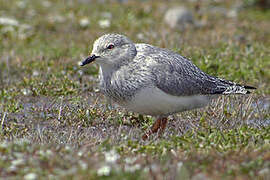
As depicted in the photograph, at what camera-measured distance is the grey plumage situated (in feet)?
22.0

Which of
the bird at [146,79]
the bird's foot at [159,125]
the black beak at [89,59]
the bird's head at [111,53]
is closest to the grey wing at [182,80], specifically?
the bird at [146,79]

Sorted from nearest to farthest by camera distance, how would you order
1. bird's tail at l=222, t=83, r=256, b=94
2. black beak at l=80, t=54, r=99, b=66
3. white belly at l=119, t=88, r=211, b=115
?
white belly at l=119, t=88, r=211, b=115 < black beak at l=80, t=54, r=99, b=66 < bird's tail at l=222, t=83, r=256, b=94

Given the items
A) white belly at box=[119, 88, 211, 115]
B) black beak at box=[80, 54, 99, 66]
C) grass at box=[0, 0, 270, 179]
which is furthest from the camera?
black beak at box=[80, 54, 99, 66]

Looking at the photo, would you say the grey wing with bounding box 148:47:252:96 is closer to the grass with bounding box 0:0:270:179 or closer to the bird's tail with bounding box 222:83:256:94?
the bird's tail with bounding box 222:83:256:94

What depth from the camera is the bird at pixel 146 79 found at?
665 cm

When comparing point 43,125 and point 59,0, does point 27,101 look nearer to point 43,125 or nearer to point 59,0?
point 43,125

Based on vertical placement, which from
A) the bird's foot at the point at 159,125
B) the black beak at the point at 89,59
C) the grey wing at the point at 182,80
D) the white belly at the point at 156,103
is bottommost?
the bird's foot at the point at 159,125

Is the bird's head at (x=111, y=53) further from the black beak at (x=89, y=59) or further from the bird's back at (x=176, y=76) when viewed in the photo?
the bird's back at (x=176, y=76)

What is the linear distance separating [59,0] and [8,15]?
229cm

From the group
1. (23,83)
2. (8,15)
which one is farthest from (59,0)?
(23,83)

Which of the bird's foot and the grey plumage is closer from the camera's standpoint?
the grey plumage

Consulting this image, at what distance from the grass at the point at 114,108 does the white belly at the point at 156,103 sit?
1.04ft

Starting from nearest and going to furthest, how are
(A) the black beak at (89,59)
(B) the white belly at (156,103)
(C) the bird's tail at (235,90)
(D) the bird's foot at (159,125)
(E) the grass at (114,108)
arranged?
1. (E) the grass at (114,108)
2. (B) the white belly at (156,103)
3. (A) the black beak at (89,59)
4. (D) the bird's foot at (159,125)
5. (C) the bird's tail at (235,90)

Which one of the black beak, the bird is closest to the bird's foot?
the bird
